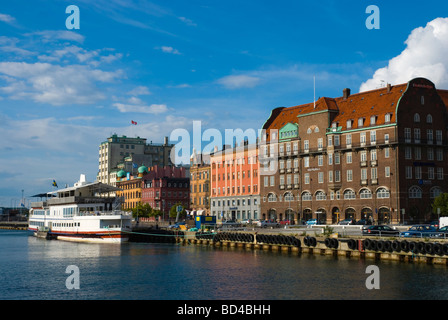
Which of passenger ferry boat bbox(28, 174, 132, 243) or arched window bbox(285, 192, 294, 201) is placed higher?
arched window bbox(285, 192, 294, 201)

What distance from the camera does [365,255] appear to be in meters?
64.3

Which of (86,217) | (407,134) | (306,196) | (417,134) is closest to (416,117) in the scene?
(417,134)

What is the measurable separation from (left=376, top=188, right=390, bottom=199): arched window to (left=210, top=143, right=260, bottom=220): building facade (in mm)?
35935

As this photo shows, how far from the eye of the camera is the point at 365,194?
110m

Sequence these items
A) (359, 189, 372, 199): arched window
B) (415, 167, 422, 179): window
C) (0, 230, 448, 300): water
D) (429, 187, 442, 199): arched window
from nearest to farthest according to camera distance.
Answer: (0, 230, 448, 300): water, (415, 167, 422, 179): window, (429, 187, 442, 199): arched window, (359, 189, 372, 199): arched window

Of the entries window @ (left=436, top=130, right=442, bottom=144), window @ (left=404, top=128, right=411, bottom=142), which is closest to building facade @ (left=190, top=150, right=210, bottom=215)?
window @ (left=404, top=128, right=411, bottom=142)

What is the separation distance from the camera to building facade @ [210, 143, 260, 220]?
5433 inches

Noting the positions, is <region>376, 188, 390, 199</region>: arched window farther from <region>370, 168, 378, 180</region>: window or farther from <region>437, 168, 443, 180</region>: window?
<region>437, 168, 443, 180</region>: window

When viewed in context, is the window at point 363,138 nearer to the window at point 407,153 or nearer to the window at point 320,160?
the window at point 407,153

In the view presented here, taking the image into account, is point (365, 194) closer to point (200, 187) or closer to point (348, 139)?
point (348, 139)

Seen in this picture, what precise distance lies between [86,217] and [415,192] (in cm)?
6405

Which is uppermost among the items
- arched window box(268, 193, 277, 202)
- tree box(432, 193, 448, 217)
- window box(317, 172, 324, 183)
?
window box(317, 172, 324, 183)
